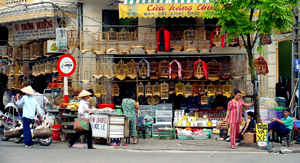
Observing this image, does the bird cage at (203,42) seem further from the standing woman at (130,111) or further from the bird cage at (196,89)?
the standing woman at (130,111)

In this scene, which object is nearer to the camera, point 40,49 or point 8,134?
point 8,134

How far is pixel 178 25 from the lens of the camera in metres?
14.7

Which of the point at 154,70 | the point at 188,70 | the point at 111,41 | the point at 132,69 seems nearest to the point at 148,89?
the point at 154,70

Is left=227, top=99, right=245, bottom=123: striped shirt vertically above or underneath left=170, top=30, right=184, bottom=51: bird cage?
underneath

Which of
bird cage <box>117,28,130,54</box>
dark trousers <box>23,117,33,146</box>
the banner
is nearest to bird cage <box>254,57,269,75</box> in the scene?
bird cage <box>117,28,130,54</box>

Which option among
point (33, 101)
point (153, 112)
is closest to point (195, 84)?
point (153, 112)

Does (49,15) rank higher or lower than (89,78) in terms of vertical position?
higher

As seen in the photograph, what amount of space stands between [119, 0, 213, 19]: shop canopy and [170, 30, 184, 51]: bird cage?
1255mm

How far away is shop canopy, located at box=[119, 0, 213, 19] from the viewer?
13.1m

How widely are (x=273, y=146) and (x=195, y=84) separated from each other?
162 inches

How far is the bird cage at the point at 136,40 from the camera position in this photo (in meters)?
13.9

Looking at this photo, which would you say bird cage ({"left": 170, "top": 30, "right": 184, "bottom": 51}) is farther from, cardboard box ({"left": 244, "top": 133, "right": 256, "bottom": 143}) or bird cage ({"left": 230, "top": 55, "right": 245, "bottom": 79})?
cardboard box ({"left": 244, "top": 133, "right": 256, "bottom": 143})

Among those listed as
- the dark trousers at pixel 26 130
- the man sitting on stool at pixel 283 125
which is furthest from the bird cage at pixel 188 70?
the dark trousers at pixel 26 130

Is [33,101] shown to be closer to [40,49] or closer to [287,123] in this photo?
[40,49]
